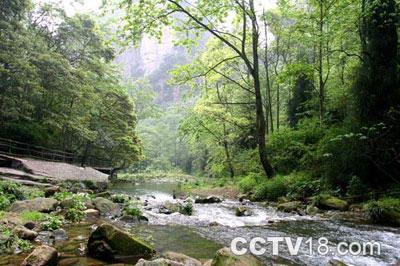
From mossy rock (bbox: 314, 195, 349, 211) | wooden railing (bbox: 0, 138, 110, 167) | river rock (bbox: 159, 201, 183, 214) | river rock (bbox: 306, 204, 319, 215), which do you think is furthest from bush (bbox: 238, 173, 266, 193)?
wooden railing (bbox: 0, 138, 110, 167)

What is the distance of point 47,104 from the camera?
2095 centimetres

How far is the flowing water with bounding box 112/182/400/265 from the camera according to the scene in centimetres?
476

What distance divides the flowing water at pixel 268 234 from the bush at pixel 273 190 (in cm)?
393

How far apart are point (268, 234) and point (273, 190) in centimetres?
687

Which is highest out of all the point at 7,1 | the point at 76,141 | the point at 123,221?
the point at 7,1

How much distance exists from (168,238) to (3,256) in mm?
2886

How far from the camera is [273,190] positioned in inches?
515

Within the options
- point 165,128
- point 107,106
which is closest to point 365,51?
point 107,106

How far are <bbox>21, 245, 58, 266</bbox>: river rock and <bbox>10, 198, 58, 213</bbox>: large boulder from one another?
146 inches

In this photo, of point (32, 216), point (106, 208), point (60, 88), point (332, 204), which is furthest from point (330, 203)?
point (60, 88)

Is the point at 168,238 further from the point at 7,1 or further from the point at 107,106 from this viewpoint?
the point at 107,106

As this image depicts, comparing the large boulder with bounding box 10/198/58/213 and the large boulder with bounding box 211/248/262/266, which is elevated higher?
the large boulder with bounding box 211/248/262/266

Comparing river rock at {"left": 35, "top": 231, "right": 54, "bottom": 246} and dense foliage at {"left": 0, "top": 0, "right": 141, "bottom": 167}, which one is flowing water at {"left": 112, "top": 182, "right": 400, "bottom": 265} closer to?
river rock at {"left": 35, "top": 231, "right": 54, "bottom": 246}

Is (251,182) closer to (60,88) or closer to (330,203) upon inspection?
(330,203)
